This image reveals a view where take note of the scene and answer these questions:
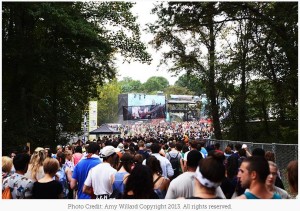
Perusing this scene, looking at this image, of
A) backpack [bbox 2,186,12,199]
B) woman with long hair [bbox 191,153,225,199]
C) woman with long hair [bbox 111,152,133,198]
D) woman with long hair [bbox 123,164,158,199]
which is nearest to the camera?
woman with long hair [bbox 191,153,225,199]

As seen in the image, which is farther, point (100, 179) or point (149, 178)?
point (100, 179)

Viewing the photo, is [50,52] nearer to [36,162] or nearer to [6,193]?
[36,162]

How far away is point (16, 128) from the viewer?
2325 centimetres

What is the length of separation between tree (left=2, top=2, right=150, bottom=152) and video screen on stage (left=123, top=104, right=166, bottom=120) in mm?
34277

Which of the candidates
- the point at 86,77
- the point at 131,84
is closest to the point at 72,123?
the point at 86,77

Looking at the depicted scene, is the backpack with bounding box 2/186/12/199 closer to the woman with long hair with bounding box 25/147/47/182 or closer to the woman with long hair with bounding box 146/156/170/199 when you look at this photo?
the woman with long hair with bounding box 25/147/47/182

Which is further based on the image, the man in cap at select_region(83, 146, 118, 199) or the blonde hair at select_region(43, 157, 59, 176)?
the man in cap at select_region(83, 146, 118, 199)

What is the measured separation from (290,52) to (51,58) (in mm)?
12581

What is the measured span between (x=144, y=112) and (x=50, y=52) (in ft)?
147

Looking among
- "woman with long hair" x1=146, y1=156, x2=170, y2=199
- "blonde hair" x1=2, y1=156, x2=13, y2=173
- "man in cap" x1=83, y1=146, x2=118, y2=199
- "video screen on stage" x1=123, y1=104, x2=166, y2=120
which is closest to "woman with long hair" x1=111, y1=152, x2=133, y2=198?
"man in cap" x1=83, y1=146, x2=118, y2=199

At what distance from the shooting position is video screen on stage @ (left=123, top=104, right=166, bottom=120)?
214 ft

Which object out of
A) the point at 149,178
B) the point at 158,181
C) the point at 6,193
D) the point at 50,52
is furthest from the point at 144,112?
the point at 149,178

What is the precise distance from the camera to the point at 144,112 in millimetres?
66375

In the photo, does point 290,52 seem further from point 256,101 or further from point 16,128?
point 16,128
